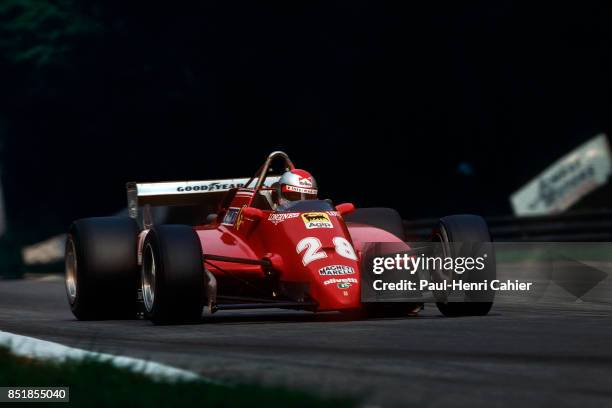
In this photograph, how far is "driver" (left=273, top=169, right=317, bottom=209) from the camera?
1280 centimetres

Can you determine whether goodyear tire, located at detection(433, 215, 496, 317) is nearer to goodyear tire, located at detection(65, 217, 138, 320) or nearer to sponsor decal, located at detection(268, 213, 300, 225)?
sponsor decal, located at detection(268, 213, 300, 225)

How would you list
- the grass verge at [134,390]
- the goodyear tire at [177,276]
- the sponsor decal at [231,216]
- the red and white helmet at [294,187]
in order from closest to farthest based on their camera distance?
1. the grass verge at [134,390]
2. the goodyear tire at [177,276]
3. the red and white helmet at [294,187]
4. the sponsor decal at [231,216]

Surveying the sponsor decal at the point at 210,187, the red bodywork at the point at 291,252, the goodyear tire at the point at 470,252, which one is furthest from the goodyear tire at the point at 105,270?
the goodyear tire at the point at 470,252

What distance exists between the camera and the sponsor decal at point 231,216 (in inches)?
516

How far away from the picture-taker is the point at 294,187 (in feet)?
42.0

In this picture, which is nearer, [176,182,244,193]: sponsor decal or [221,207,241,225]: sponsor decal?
[221,207,241,225]: sponsor decal

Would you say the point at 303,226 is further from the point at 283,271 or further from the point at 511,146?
the point at 511,146

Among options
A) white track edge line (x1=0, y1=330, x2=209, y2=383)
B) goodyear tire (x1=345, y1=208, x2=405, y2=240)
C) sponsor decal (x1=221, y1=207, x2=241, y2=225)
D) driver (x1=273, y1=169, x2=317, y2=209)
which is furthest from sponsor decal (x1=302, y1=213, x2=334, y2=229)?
white track edge line (x1=0, y1=330, x2=209, y2=383)

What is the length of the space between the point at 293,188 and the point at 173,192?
6.56 feet

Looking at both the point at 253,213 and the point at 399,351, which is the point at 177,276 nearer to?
the point at 253,213

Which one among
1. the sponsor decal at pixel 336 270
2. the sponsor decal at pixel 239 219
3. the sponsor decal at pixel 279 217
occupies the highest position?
the sponsor decal at pixel 239 219

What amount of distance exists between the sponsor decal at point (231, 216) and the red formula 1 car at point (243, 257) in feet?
0.06

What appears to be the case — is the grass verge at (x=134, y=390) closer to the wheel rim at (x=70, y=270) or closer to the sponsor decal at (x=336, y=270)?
the sponsor decal at (x=336, y=270)

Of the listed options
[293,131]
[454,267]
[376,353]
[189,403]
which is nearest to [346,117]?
[293,131]
